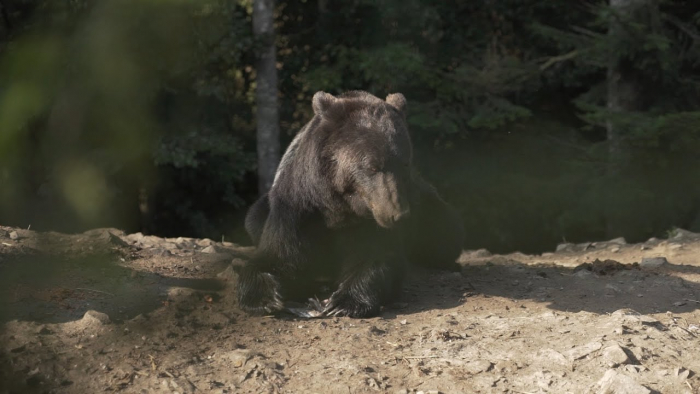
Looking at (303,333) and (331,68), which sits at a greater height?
(331,68)

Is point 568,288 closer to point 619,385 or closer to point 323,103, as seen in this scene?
point 619,385

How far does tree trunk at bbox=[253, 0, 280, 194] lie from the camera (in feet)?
30.7

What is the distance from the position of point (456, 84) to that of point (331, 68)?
1.82 m

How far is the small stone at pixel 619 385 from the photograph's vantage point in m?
3.32

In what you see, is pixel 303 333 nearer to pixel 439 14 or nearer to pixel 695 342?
pixel 695 342

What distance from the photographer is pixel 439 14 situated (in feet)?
37.9

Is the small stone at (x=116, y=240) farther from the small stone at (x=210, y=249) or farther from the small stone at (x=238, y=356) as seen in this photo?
the small stone at (x=238, y=356)

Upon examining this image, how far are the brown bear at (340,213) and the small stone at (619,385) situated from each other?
1.36m

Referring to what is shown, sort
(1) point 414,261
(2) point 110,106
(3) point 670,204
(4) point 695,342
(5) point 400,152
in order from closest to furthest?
Answer: (2) point 110,106
(4) point 695,342
(5) point 400,152
(1) point 414,261
(3) point 670,204

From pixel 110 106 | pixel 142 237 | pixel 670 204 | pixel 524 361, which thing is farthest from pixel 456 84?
pixel 110 106

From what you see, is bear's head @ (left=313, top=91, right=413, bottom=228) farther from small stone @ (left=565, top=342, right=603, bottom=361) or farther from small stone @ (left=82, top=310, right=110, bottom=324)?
small stone @ (left=82, top=310, right=110, bottom=324)

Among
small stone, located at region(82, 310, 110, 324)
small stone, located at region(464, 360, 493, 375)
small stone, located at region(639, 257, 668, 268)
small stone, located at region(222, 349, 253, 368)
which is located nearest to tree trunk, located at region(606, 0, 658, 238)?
small stone, located at region(639, 257, 668, 268)

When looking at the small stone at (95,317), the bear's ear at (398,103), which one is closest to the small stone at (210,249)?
the bear's ear at (398,103)

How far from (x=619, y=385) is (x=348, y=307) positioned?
1.66m
